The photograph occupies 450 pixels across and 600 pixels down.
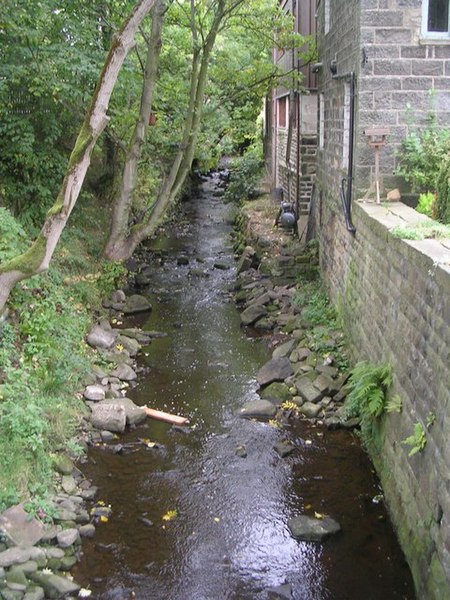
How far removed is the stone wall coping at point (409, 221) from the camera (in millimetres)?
5730

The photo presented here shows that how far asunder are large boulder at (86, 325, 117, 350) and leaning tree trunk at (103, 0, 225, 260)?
Answer: 3.45 metres

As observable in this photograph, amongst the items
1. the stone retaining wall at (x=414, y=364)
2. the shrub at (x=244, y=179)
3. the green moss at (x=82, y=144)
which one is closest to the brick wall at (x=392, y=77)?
the stone retaining wall at (x=414, y=364)

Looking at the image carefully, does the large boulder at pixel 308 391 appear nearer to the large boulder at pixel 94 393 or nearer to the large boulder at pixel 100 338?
the large boulder at pixel 94 393

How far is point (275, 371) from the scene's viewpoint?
10.6m

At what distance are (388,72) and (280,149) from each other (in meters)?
13.9

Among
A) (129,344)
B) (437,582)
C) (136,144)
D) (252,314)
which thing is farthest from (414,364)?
(136,144)

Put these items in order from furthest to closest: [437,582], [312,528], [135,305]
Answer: [135,305]
[312,528]
[437,582]

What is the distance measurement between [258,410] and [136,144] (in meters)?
7.21

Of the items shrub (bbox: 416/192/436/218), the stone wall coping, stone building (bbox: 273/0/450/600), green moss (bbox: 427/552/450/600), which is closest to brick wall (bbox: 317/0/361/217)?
stone building (bbox: 273/0/450/600)

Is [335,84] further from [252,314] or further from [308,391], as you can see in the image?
[308,391]

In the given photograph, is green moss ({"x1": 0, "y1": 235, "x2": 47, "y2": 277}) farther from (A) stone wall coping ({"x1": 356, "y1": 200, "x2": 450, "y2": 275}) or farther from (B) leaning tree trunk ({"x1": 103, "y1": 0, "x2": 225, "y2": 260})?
(B) leaning tree trunk ({"x1": 103, "y1": 0, "x2": 225, "y2": 260})

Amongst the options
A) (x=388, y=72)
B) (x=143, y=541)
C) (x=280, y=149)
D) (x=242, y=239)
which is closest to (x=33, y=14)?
(x=388, y=72)

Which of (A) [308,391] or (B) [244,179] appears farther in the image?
(B) [244,179]

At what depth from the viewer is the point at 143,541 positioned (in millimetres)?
6746
